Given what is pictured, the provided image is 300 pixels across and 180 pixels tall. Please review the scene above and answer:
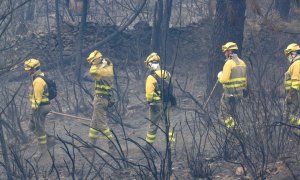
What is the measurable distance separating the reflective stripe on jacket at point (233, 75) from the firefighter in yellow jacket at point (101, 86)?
88.2 inches

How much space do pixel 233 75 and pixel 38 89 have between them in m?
3.80

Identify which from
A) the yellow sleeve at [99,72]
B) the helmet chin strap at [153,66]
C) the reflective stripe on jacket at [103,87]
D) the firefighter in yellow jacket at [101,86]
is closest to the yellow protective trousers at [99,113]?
the firefighter in yellow jacket at [101,86]

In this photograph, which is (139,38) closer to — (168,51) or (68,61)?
(168,51)

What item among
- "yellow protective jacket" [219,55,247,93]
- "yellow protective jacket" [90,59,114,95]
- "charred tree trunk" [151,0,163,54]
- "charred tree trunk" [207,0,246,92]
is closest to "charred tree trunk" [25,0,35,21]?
"charred tree trunk" [151,0,163,54]

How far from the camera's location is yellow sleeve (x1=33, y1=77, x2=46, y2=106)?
360 inches

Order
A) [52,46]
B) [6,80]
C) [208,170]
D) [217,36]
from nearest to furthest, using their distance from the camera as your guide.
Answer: [208,170] < [217,36] < [6,80] < [52,46]

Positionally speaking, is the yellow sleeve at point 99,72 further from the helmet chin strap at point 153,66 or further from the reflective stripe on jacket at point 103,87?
the helmet chin strap at point 153,66

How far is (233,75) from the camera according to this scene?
9.30 m

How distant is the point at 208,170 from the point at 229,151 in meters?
0.77

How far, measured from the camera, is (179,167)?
8.15 metres

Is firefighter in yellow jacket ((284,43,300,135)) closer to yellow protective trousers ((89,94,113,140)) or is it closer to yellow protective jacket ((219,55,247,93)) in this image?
yellow protective jacket ((219,55,247,93))

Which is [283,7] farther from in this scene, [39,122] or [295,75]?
[39,122]

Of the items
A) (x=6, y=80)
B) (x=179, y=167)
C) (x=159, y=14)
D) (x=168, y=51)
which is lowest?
(x=179, y=167)

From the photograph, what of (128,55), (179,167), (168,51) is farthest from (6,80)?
(179,167)
